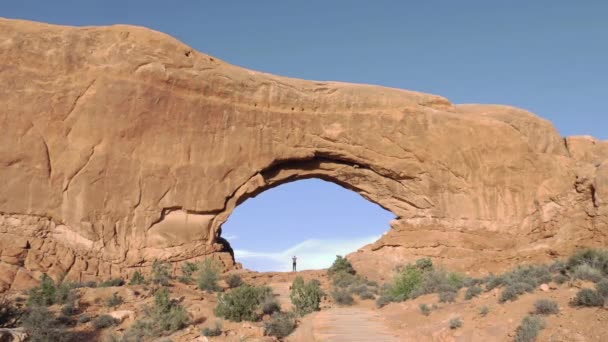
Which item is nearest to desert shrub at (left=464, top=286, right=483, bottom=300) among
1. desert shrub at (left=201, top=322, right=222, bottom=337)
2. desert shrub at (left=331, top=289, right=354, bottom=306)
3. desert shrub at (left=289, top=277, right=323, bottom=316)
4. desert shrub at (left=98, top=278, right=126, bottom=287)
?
desert shrub at (left=289, top=277, right=323, bottom=316)

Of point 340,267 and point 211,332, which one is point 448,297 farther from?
point 340,267

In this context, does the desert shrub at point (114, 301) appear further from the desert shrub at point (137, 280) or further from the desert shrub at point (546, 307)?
the desert shrub at point (546, 307)

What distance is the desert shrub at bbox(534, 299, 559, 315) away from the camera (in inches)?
321

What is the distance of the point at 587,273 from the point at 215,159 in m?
16.9

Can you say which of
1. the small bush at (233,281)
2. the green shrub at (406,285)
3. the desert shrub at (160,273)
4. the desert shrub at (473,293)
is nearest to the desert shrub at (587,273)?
the desert shrub at (473,293)

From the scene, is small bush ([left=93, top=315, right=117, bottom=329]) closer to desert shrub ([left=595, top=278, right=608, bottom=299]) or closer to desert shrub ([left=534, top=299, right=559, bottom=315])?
desert shrub ([left=534, top=299, right=559, bottom=315])

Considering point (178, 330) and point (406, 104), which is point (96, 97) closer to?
point (178, 330)

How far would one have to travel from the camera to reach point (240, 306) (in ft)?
43.4

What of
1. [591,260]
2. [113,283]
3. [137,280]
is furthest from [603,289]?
[113,283]

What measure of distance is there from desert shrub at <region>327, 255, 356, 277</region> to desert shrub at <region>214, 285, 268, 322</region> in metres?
11.5

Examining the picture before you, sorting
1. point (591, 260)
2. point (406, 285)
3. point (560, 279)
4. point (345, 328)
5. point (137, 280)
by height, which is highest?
point (591, 260)

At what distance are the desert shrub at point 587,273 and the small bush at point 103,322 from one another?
991cm

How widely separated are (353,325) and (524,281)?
149 inches

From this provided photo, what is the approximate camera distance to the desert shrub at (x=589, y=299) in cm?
782
